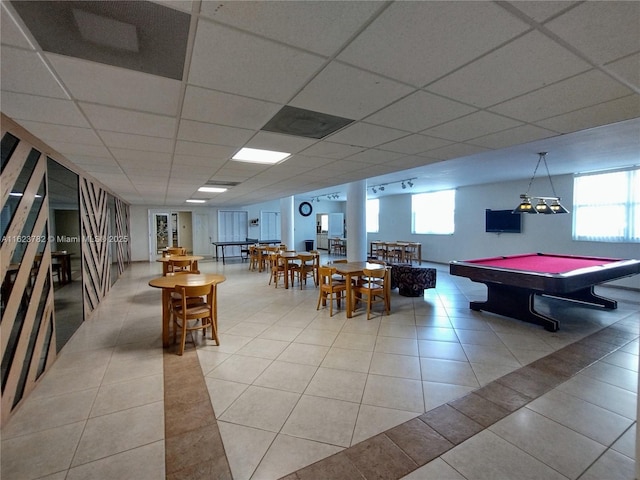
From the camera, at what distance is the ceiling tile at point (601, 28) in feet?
3.90

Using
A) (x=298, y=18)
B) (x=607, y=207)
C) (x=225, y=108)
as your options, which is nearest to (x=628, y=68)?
(x=298, y=18)

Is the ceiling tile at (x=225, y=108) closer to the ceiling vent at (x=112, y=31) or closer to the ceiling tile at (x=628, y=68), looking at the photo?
the ceiling vent at (x=112, y=31)

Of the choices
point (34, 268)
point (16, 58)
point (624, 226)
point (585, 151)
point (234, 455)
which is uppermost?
point (585, 151)

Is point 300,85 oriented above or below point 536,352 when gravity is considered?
above

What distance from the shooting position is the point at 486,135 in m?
2.85

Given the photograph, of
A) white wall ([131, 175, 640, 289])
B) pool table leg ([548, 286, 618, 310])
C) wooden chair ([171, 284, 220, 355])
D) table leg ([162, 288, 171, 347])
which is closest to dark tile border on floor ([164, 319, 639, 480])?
wooden chair ([171, 284, 220, 355])

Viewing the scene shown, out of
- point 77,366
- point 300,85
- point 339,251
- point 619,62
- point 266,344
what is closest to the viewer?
point 619,62

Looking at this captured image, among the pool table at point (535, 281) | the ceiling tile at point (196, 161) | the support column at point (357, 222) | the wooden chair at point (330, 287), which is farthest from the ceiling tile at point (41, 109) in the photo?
the support column at point (357, 222)

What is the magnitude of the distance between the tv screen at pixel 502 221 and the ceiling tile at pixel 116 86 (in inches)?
341

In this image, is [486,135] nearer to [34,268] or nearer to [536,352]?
[536,352]

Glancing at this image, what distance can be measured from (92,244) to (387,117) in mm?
5121

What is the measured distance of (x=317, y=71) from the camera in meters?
1.61

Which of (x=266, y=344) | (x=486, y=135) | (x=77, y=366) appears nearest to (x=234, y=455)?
(x=266, y=344)

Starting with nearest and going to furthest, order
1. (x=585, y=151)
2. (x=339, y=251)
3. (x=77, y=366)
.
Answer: (x=77, y=366) → (x=585, y=151) → (x=339, y=251)
